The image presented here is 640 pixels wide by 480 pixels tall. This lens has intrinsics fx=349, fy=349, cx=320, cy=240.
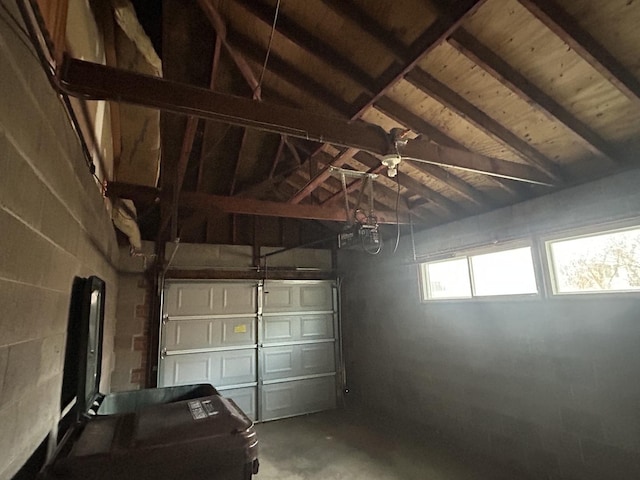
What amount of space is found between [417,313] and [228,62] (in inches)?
147

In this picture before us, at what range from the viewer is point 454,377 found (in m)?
4.16

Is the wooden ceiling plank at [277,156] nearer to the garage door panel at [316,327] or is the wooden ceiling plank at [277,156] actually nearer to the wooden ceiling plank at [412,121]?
the wooden ceiling plank at [412,121]

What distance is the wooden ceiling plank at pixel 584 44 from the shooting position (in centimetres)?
186

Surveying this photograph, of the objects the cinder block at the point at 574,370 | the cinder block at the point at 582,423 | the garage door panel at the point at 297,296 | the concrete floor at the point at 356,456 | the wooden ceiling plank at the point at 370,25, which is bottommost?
→ the concrete floor at the point at 356,456

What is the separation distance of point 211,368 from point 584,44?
528 cm

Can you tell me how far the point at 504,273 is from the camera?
3762 mm

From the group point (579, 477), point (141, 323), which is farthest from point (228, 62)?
point (579, 477)

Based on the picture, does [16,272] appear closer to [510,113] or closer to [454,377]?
[510,113]

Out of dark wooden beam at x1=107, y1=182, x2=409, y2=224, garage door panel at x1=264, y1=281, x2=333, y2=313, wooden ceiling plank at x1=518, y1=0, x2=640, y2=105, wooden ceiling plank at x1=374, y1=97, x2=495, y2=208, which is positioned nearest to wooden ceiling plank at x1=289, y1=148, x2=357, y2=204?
dark wooden beam at x1=107, y1=182, x2=409, y2=224

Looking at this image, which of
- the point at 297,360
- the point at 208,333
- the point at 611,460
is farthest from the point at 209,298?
the point at 611,460

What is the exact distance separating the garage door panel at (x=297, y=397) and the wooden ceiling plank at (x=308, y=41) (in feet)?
14.9

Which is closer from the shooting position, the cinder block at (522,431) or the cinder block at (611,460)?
the cinder block at (611,460)

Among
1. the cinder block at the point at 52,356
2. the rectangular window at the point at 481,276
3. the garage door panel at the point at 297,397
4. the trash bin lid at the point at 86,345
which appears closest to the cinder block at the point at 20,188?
the cinder block at the point at 52,356

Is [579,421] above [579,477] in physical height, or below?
above
